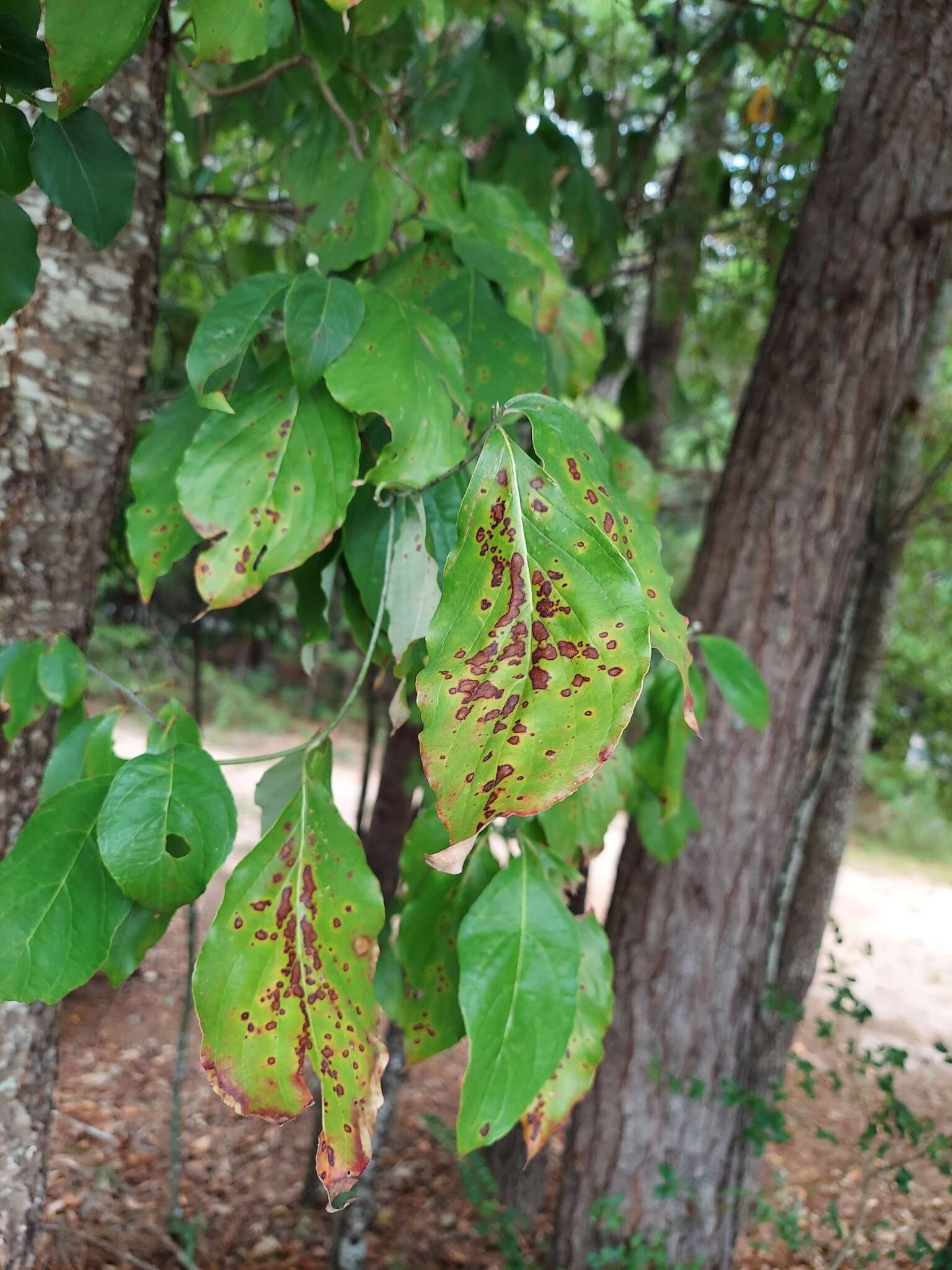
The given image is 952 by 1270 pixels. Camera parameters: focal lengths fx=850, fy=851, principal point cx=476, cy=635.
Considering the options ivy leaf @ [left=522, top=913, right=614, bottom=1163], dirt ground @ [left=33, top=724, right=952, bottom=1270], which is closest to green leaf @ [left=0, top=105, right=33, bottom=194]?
ivy leaf @ [left=522, top=913, right=614, bottom=1163]

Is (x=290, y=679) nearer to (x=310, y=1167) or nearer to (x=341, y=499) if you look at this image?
(x=310, y=1167)

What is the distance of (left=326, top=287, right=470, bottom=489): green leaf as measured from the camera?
2.54ft

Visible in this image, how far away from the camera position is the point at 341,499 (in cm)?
83

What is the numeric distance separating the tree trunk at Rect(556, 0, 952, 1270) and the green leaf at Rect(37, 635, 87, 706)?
1513mm

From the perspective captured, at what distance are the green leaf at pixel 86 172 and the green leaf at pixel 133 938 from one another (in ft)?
2.06

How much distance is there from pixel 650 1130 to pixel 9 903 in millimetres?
1968

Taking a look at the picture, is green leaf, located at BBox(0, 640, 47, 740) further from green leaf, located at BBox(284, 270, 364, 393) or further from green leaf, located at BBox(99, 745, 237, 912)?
green leaf, located at BBox(284, 270, 364, 393)

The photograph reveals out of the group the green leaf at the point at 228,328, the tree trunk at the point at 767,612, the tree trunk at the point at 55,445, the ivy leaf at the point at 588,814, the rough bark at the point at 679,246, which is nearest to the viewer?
the green leaf at the point at 228,328

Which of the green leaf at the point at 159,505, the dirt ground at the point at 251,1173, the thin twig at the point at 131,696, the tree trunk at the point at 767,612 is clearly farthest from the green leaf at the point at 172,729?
the tree trunk at the point at 767,612

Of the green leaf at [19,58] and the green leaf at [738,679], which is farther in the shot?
the green leaf at [738,679]

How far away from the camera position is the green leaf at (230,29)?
26.0 inches

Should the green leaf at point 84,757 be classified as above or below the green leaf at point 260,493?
below

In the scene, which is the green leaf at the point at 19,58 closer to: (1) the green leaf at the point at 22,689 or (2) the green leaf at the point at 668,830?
(1) the green leaf at the point at 22,689

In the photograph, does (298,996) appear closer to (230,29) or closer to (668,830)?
(230,29)
